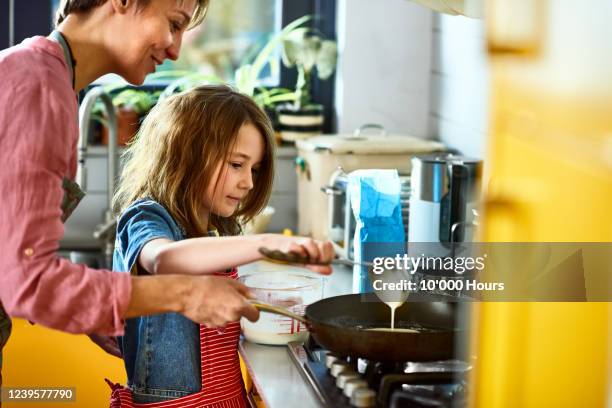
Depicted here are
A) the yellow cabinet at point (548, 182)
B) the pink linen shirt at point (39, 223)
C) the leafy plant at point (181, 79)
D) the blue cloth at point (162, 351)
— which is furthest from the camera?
the leafy plant at point (181, 79)

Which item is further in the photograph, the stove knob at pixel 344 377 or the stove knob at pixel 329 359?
the stove knob at pixel 329 359

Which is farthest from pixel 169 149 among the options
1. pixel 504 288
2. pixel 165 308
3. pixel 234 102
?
pixel 504 288

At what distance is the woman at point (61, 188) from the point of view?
1.24 metres

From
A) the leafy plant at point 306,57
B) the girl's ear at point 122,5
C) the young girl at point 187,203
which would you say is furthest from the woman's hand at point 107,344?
the leafy plant at point 306,57

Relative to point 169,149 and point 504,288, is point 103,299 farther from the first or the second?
point 169,149

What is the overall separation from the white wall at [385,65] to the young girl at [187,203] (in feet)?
4.19

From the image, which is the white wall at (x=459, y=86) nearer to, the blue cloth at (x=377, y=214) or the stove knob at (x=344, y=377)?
the blue cloth at (x=377, y=214)

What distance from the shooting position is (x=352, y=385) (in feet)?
4.97

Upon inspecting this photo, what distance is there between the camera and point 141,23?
1.46 meters

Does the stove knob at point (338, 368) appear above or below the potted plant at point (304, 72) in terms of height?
below

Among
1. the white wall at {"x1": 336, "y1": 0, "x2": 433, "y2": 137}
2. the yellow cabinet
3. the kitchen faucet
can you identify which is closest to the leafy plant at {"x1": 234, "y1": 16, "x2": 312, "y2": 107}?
the white wall at {"x1": 336, "y1": 0, "x2": 433, "y2": 137}

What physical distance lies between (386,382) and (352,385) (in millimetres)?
58

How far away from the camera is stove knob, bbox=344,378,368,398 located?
59.4 inches

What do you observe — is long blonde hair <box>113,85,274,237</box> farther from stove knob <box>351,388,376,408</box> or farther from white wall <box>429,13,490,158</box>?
white wall <box>429,13,490,158</box>
